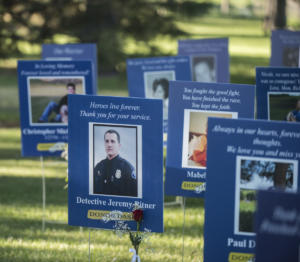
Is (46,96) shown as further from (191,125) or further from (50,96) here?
(191,125)

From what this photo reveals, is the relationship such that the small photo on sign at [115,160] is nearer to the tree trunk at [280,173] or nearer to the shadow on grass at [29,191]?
the tree trunk at [280,173]

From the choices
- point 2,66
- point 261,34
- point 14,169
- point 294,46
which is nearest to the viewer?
point 294,46

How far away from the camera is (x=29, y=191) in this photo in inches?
380

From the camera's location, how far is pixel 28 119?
7.42 metres

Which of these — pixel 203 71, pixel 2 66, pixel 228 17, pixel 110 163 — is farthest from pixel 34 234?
pixel 228 17

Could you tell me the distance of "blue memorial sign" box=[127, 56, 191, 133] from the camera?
8497 millimetres

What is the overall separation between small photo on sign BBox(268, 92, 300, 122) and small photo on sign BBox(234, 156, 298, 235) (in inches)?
80.7

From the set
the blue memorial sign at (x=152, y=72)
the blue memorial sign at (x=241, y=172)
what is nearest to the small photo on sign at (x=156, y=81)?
the blue memorial sign at (x=152, y=72)

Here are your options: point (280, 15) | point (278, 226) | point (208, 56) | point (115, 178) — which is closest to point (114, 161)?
point (115, 178)

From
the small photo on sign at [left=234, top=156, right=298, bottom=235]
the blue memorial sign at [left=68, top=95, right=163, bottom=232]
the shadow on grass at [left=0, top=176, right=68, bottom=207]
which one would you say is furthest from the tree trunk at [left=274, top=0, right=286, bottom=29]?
the small photo on sign at [left=234, top=156, right=298, bottom=235]

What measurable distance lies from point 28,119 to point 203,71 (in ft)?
13.0

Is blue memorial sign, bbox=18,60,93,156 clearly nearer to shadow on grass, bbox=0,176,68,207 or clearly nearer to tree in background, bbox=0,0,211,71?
shadow on grass, bbox=0,176,68,207

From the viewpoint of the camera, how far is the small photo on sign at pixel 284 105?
234 inches

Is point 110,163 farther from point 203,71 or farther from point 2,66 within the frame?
point 2,66
